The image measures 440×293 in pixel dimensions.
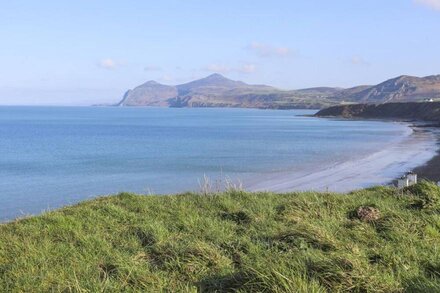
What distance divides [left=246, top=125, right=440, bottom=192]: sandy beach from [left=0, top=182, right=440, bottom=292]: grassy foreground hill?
14.4 m

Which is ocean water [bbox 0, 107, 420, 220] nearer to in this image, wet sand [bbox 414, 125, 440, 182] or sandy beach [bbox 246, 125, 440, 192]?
sandy beach [bbox 246, 125, 440, 192]

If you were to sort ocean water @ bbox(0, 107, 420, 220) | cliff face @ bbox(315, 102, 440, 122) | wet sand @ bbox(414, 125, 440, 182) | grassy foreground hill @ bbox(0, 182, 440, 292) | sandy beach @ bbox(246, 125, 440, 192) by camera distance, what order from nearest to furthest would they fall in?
grassy foreground hill @ bbox(0, 182, 440, 292) < ocean water @ bbox(0, 107, 420, 220) < sandy beach @ bbox(246, 125, 440, 192) < wet sand @ bbox(414, 125, 440, 182) < cliff face @ bbox(315, 102, 440, 122)

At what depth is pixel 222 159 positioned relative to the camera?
50188 mm

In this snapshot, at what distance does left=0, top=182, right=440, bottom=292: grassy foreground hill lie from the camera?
5523 mm

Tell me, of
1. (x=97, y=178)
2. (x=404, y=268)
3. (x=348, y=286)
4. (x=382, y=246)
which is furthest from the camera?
(x=97, y=178)

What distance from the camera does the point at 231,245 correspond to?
7730mm

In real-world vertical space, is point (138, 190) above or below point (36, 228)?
below

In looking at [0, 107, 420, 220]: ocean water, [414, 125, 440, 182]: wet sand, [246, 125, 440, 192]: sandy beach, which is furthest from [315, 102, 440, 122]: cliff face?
[414, 125, 440, 182]: wet sand

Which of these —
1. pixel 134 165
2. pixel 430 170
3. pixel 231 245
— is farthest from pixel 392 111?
pixel 231 245

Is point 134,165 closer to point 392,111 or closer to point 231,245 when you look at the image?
point 231,245

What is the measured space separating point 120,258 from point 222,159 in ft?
142

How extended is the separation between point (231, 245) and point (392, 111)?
498ft

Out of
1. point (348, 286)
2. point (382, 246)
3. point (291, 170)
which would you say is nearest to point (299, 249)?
point (382, 246)

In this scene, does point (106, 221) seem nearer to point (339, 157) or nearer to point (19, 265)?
point (19, 265)
